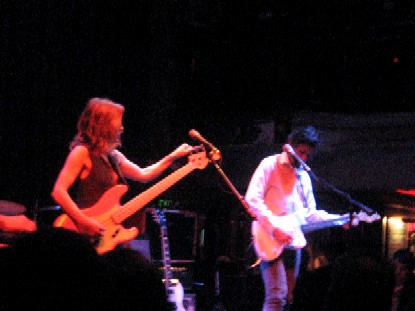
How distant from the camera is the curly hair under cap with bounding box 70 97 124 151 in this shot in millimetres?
4336

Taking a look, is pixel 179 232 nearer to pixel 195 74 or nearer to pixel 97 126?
pixel 97 126

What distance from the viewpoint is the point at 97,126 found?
14.2 feet

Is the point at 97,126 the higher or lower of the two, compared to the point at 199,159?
higher

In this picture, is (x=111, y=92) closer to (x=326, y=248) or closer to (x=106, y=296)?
(x=326, y=248)

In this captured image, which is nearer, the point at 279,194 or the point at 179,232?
the point at 279,194

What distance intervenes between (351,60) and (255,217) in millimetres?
6663

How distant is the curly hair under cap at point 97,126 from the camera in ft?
14.2

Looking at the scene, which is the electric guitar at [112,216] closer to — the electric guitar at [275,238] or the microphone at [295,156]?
the electric guitar at [275,238]

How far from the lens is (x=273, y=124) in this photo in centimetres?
1120

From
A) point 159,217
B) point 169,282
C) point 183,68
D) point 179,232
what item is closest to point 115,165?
point 159,217

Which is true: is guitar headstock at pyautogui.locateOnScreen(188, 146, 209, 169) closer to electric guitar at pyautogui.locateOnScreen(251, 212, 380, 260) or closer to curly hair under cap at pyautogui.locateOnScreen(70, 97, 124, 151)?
curly hair under cap at pyautogui.locateOnScreen(70, 97, 124, 151)

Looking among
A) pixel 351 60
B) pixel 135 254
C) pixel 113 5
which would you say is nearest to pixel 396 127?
pixel 351 60

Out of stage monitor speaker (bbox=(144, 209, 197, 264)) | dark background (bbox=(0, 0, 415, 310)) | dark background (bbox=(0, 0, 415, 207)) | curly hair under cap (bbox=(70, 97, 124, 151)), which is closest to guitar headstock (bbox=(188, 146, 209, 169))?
curly hair under cap (bbox=(70, 97, 124, 151))

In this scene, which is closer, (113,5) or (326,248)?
(326,248)
